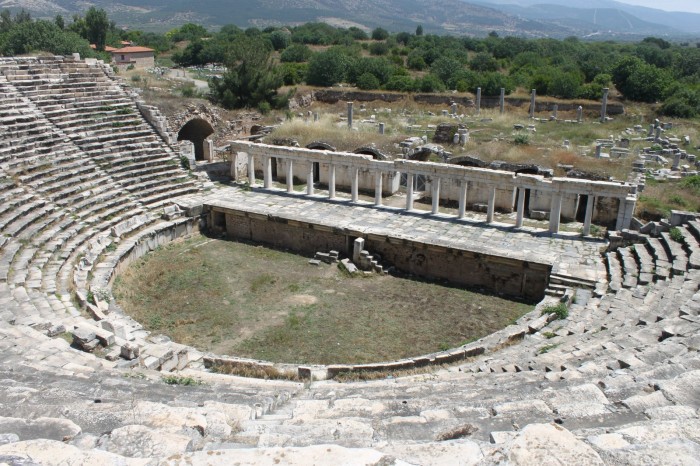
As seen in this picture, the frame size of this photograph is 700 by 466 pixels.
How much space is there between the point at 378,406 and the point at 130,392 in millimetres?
3147

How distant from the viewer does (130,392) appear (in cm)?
757

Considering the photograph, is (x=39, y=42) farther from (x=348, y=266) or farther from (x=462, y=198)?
(x=462, y=198)

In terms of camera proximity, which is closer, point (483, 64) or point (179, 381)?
point (179, 381)

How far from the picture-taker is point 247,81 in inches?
1302

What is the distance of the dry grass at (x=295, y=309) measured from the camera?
43.9 feet

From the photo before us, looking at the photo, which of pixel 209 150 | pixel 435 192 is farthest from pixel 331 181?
pixel 209 150

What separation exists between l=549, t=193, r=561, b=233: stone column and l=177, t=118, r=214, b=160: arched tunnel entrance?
18430mm

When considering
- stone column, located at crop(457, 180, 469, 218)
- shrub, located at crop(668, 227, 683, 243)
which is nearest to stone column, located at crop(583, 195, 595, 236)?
shrub, located at crop(668, 227, 683, 243)

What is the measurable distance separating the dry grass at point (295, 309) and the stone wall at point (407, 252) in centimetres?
78

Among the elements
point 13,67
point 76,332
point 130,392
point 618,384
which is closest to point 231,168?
point 13,67

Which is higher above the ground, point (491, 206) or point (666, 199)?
point (666, 199)

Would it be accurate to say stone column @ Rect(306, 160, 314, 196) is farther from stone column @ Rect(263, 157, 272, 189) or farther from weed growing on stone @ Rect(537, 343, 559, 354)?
weed growing on stone @ Rect(537, 343, 559, 354)

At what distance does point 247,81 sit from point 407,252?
61.6 feet

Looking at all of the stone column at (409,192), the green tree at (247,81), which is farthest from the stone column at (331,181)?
the green tree at (247,81)
